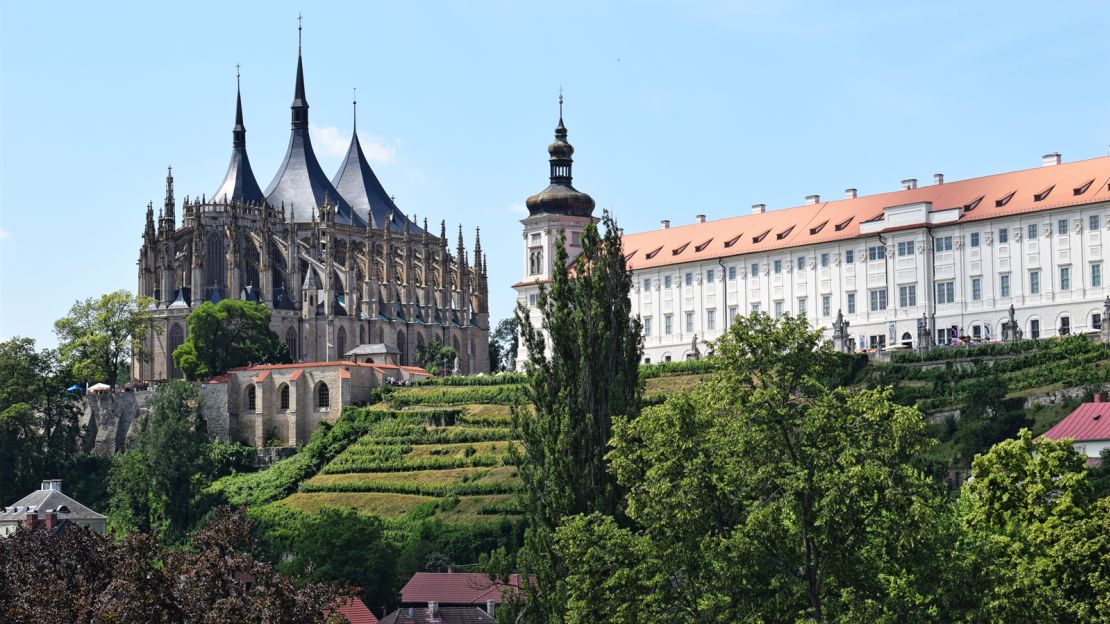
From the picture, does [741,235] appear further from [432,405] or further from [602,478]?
[602,478]

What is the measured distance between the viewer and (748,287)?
96000 millimetres

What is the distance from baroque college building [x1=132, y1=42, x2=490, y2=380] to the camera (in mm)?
117750

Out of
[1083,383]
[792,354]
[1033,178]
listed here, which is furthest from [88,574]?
[1033,178]

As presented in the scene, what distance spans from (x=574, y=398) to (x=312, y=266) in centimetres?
8200

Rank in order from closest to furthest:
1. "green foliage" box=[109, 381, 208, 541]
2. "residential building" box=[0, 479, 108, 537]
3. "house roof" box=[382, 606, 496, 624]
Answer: "house roof" box=[382, 606, 496, 624] → "residential building" box=[0, 479, 108, 537] → "green foliage" box=[109, 381, 208, 541]

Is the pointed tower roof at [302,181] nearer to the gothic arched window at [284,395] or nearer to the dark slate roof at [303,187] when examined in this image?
the dark slate roof at [303,187]

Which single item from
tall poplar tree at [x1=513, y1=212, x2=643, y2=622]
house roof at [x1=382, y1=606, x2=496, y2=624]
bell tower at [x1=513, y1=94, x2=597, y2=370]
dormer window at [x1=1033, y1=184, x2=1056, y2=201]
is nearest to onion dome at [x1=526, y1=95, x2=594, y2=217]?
bell tower at [x1=513, y1=94, x2=597, y2=370]

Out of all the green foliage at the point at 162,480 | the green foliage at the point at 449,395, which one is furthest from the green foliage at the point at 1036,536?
the green foliage at the point at 449,395

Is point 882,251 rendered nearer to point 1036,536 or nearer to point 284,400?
point 284,400

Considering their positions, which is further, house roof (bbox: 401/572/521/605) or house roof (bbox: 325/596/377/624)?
house roof (bbox: 401/572/521/605)

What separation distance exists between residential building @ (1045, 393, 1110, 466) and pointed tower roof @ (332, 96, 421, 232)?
7032 cm

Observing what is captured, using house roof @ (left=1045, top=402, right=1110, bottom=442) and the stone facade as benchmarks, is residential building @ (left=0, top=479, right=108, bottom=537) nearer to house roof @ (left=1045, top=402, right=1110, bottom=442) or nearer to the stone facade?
the stone facade

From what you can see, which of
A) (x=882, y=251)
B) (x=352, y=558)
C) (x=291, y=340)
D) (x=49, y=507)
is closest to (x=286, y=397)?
(x=291, y=340)

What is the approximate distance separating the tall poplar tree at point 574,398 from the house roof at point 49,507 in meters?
47.3
